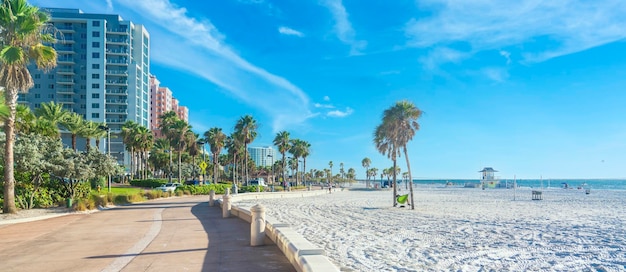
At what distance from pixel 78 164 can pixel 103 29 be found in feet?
298

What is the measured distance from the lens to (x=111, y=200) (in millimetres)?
27547

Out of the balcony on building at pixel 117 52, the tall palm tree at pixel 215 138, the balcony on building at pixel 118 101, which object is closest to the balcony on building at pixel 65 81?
the balcony on building at pixel 118 101

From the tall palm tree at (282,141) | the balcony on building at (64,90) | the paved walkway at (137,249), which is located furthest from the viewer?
the balcony on building at (64,90)

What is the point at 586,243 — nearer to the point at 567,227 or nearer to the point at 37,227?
the point at 567,227

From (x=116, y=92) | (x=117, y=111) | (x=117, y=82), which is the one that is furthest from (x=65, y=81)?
(x=117, y=111)

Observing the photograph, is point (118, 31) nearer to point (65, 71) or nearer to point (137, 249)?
point (65, 71)

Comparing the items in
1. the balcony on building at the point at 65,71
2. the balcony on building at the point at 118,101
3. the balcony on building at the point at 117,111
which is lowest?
the balcony on building at the point at 117,111

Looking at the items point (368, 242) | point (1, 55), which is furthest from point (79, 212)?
point (368, 242)

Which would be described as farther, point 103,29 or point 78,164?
point 103,29

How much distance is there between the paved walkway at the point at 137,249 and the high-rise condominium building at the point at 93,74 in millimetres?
95151

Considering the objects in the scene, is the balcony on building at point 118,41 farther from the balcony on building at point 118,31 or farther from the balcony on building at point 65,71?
the balcony on building at point 65,71

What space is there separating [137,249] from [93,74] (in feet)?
348

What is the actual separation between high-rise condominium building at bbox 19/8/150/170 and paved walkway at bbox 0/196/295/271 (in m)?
95.2

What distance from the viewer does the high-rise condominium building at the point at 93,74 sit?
10288 cm
